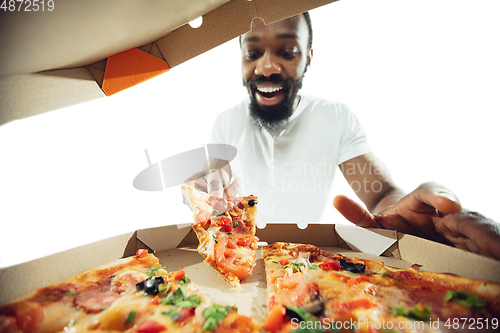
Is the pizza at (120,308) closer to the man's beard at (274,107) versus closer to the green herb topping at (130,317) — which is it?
the green herb topping at (130,317)

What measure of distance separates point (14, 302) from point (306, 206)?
85.9 inches

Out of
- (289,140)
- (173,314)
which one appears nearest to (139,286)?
(173,314)

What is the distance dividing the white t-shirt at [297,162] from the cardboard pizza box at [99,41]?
4.26ft

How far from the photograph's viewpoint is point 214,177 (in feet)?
7.16

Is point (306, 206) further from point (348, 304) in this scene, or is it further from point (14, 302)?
point (14, 302)

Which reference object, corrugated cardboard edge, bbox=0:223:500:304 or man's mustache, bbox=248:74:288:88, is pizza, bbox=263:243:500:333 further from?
man's mustache, bbox=248:74:288:88

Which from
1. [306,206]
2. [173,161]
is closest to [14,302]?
[173,161]

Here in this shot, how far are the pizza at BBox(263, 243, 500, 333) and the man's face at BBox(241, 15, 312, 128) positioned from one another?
1.80 meters

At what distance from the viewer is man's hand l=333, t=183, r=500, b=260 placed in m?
1.34

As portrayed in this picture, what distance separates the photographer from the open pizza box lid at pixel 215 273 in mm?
1234

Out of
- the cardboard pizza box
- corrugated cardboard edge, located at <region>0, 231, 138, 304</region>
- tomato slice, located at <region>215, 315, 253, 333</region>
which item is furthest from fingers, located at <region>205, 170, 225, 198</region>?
tomato slice, located at <region>215, 315, 253, 333</region>

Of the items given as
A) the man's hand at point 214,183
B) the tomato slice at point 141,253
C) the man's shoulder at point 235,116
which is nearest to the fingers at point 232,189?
the man's hand at point 214,183

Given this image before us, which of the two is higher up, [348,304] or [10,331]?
[10,331]

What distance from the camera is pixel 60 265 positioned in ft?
4.48
